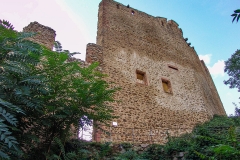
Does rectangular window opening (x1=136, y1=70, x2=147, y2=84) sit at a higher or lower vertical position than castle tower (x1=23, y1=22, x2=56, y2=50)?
lower

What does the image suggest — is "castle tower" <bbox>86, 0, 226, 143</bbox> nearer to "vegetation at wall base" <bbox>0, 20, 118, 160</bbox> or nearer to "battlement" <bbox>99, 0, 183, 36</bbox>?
"battlement" <bbox>99, 0, 183, 36</bbox>

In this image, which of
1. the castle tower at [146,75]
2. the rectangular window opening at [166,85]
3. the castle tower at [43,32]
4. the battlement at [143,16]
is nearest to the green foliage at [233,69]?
the castle tower at [146,75]

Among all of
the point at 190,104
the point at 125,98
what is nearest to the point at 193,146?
the point at 125,98

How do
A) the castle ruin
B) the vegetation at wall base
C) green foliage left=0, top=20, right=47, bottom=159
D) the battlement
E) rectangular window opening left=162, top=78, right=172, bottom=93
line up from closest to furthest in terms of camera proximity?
1. green foliage left=0, top=20, right=47, bottom=159
2. the vegetation at wall base
3. the castle ruin
4. rectangular window opening left=162, top=78, right=172, bottom=93
5. the battlement

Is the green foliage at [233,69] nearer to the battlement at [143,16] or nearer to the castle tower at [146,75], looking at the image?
the castle tower at [146,75]

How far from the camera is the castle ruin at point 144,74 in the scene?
8414 millimetres

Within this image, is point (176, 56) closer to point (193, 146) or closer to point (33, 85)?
point (193, 146)

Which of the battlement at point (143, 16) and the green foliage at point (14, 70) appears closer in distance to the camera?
the green foliage at point (14, 70)

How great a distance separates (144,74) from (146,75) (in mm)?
129

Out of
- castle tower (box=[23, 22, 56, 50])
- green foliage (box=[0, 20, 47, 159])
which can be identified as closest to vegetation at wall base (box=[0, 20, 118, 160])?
green foliage (box=[0, 20, 47, 159])

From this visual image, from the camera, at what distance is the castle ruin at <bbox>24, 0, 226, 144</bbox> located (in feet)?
27.6

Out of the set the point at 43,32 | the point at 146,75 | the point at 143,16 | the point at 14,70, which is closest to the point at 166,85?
the point at 146,75

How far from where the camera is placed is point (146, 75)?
1053 centimetres

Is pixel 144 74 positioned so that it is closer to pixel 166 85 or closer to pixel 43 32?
pixel 166 85
